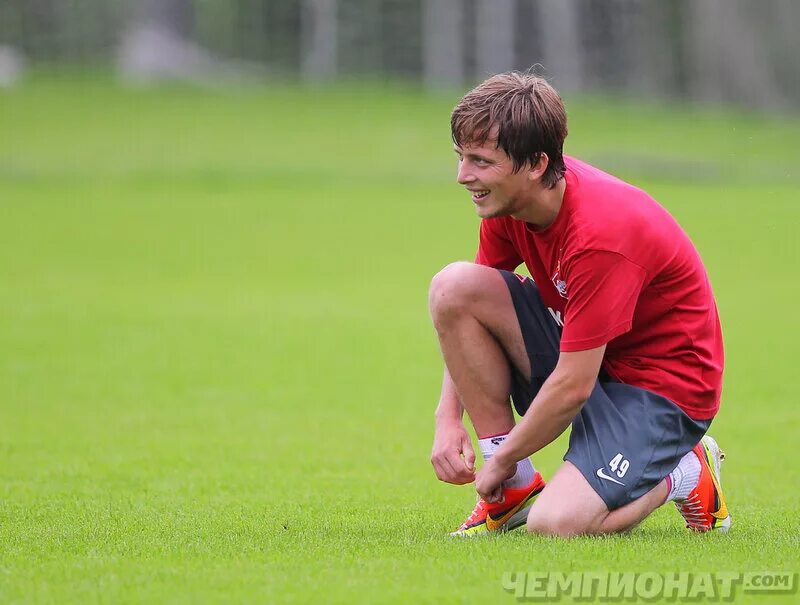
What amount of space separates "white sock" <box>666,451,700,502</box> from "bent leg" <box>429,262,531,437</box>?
2.38ft

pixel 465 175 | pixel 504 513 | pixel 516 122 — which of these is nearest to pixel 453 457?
pixel 504 513

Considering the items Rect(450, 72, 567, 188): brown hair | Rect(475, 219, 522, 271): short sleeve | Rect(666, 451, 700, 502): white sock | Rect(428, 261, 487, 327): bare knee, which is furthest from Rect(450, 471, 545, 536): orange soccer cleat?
Rect(450, 72, 567, 188): brown hair

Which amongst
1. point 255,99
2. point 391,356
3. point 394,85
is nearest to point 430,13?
point 394,85

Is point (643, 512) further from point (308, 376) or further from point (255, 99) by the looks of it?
point (255, 99)

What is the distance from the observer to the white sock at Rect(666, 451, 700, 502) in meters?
5.40

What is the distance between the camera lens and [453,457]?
5.32 metres

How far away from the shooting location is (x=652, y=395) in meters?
5.38

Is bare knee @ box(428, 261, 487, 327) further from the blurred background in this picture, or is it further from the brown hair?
the blurred background

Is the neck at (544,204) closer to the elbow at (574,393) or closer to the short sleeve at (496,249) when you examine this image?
the short sleeve at (496,249)

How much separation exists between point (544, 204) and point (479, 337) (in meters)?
0.73

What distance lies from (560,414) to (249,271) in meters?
12.4

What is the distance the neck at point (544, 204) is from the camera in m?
5.06

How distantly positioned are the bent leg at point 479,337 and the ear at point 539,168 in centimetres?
67

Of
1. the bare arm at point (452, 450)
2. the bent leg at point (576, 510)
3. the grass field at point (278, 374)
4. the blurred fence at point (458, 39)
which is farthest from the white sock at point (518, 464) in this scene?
the blurred fence at point (458, 39)
